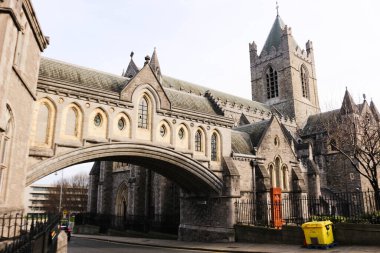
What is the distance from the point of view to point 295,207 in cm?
2384

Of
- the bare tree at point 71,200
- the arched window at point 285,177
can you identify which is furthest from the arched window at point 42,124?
the bare tree at point 71,200

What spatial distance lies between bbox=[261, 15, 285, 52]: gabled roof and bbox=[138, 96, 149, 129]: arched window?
46.9m

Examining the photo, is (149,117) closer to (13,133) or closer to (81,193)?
(13,133)

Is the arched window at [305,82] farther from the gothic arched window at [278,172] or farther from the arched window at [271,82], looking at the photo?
the gothic arched window at [278,172]

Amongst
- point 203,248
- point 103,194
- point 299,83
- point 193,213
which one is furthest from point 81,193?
point 203,248

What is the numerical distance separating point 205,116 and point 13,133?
1149 cm

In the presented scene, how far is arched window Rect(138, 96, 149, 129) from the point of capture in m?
16.3

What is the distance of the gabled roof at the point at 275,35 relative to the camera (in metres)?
58.3

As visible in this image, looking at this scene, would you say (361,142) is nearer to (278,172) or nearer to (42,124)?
(278,172)

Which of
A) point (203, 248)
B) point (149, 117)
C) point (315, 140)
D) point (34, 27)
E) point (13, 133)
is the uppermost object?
point (315, 140)

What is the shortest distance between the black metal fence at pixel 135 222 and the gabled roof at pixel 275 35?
140ft

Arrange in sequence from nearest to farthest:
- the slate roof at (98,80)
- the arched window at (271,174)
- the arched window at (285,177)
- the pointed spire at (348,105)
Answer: the slate roof at (98,80), the arched window at (271,174), the arched window at (285,177), the pointed spire at (348,105)

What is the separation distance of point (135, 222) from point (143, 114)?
1429 centimetres

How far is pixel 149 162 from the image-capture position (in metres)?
17.6
